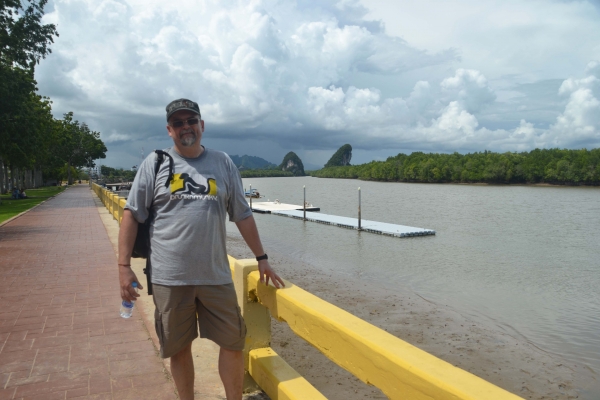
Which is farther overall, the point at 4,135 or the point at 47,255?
the point at 4,135

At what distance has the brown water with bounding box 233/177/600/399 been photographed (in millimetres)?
10141

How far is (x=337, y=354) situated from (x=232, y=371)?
2.79 feet

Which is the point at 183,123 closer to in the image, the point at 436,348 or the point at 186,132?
the point at 186,132

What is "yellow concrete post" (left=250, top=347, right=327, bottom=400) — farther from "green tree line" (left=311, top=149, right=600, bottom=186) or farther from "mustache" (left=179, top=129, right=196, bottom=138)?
"green tree line" (left=311, top=149, right=600, bottom=186)

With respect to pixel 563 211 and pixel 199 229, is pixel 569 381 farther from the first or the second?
pixel 563 211

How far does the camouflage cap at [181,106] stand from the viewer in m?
2.74

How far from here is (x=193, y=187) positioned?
2.65m

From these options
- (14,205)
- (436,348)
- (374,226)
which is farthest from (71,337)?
(14,205)

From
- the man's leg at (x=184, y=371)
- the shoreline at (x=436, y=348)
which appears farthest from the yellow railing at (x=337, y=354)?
the shoreline at (x=436, y=348)

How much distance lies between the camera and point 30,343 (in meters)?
4.64

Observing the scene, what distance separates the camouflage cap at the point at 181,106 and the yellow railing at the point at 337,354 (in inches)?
43.9

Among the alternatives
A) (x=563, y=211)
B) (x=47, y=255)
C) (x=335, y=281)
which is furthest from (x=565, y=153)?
(x=47, y=255)

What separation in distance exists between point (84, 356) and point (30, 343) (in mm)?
753

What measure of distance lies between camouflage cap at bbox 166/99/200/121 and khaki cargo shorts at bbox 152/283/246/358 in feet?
3.16
